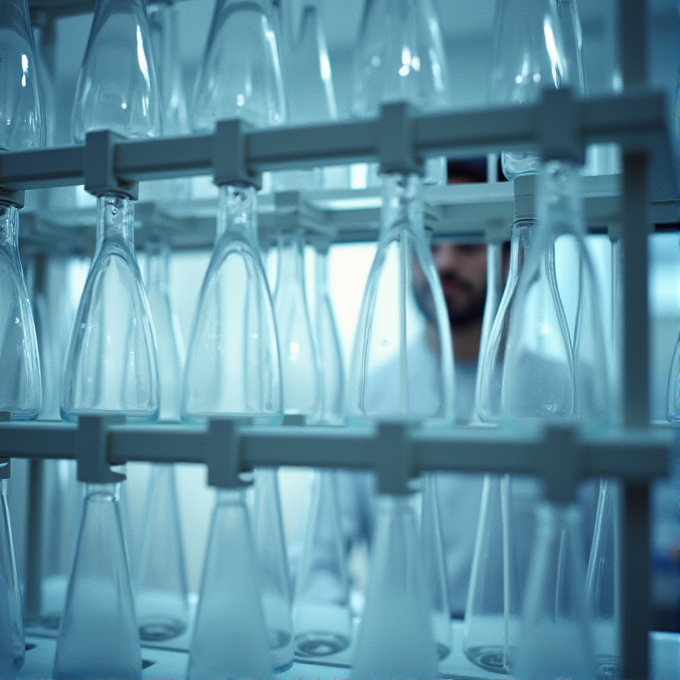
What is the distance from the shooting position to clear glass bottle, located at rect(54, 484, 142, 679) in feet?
1.69

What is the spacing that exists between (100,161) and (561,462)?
1.27ft

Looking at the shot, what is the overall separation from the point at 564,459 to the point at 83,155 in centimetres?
41

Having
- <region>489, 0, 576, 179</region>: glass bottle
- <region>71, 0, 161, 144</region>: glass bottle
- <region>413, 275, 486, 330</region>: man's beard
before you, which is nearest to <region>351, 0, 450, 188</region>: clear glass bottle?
<region>489, 0, 576, 179</region>: glass bottle

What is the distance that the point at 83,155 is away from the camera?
22.2 inches

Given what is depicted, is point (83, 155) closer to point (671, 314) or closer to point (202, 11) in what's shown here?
point (202, 11)

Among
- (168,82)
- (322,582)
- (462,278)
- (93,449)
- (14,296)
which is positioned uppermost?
(168,82)

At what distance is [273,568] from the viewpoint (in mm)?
635

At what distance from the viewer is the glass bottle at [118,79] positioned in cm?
62

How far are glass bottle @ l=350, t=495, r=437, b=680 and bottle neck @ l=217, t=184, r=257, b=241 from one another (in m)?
0.23

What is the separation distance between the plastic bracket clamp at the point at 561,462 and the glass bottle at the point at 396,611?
0.32 feet

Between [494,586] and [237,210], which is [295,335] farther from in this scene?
[494,586]

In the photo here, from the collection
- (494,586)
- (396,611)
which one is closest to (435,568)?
(494,586)

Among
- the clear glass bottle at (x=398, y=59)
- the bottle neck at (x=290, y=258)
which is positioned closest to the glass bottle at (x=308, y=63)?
the bottle neck at (x=290, y=258)

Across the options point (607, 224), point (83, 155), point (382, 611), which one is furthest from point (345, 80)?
point (382, 611)
